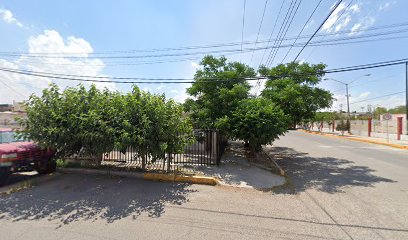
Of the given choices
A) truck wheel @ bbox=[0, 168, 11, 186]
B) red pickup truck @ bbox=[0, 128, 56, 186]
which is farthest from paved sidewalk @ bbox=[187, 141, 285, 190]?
truck wheel @ bbox=[0, 168, 11, 186]

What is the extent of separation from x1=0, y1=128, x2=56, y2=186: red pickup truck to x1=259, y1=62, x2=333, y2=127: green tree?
354 inches

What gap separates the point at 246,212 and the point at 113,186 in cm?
380

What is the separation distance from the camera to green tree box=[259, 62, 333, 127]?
10.1 m

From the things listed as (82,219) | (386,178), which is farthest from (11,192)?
(386,178)

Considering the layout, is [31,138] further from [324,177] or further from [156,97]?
[324,177]

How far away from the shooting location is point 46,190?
6145 millimetres

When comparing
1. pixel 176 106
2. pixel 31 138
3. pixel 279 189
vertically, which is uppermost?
pixel 176 106

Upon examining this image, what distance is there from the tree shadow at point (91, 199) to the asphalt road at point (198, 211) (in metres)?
0.02

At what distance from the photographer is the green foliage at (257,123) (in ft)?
27.9

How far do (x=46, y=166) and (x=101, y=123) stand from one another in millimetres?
3125

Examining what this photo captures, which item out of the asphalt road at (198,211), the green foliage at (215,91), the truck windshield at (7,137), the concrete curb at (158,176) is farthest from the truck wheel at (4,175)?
the green foliage at (215,91)

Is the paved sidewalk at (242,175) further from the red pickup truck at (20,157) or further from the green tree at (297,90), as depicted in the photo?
the red pickup truck at (20,157)

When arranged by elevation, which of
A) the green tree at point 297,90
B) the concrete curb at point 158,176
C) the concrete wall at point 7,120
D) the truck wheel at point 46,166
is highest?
the green tree at point 297,90

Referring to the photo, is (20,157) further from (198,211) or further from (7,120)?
(7,120)
